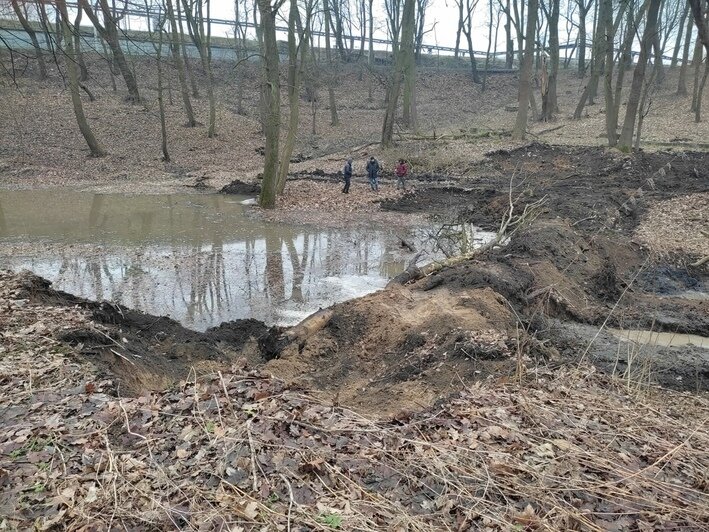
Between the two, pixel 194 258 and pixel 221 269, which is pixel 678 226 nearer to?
pixel 221 269

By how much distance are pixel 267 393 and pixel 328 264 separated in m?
7.74

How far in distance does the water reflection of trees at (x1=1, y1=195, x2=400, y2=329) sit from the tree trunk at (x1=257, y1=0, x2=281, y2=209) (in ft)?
8.66

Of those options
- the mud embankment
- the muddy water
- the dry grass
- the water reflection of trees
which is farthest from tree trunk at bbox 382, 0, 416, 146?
the dry grass

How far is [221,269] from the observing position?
12.1 m

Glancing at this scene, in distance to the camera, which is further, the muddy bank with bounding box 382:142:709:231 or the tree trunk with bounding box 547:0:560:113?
the tree trunk with bounding box 547:0:560:113

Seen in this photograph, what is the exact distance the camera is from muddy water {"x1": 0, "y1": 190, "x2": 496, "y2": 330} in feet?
33.6

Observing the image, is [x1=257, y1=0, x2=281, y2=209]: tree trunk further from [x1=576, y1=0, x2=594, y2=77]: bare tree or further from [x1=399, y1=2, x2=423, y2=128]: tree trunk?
[x1=576, y1=0, x2=594, y2=77]: bare tree

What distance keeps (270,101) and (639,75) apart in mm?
15579

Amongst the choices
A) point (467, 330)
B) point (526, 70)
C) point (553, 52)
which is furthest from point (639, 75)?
point (467, 330)

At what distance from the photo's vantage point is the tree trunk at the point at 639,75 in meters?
20.5

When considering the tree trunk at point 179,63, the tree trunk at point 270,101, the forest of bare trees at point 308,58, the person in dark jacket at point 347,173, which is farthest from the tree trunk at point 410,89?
the tree trunk at point 270,101

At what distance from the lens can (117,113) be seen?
32.0 meters

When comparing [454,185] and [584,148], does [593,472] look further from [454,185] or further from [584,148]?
[584,148]

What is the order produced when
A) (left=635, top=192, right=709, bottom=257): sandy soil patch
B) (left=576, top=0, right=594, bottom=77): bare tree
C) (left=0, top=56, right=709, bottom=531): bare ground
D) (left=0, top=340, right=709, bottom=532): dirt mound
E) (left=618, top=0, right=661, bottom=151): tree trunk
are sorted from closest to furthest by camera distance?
(left=0, top=340, right=709, bottom=532): dirt mound < (left=0, top=56, right=709, bottom=531): bare ground < (left=635, top=192, right=709, bottom=257): sandy soil patch < (left=618, top=0, right=661, bottom=151): tree trunk < (left=576, top=0, right=594, bottom=77): bare tree
